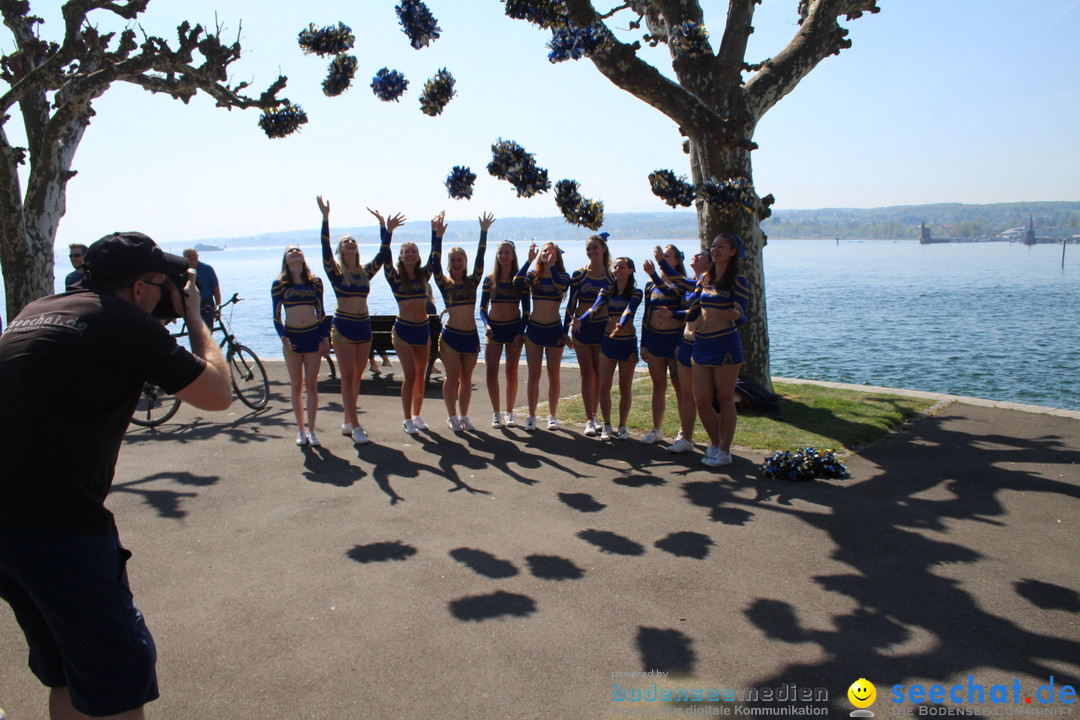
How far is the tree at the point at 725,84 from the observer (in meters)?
8.88

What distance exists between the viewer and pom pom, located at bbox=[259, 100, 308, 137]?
1130cm

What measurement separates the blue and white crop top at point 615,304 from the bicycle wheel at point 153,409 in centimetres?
502

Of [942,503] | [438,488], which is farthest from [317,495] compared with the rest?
[942,503]

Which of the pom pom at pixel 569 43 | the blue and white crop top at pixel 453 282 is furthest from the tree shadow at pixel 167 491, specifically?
the pom pom at pixel 569 43

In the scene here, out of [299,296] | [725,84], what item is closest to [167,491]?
Result: [299,296]

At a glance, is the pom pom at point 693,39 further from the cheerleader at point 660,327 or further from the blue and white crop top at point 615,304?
the blue and white crop top at point 615,304

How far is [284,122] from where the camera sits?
11.3 metres

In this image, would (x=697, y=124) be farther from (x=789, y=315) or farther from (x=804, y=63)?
(x=789, y=315)

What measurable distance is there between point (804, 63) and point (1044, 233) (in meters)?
213

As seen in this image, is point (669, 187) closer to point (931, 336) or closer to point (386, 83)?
point (386, 83)

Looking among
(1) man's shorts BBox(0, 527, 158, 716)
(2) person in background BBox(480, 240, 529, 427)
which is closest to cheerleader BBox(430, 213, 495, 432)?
(2) person in background BBox(480, 240, 529, 427)

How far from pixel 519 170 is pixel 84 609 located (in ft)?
20.1

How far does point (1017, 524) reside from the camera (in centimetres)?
551

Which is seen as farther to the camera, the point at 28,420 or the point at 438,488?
the point at 438,488
